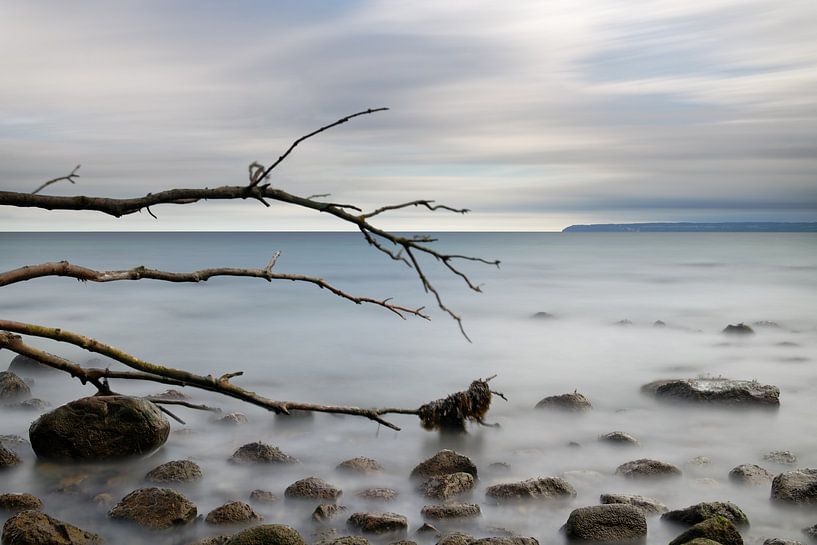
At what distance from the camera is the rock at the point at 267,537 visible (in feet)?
17.1

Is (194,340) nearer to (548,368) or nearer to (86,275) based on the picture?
(548,368)

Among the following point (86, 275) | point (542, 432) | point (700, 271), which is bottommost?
point (700, 271)

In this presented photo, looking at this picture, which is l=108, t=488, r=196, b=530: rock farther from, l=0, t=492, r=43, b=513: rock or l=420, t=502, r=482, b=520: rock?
l=420, t=502, r=482, b=520: rock

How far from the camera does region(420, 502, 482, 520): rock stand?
6785 mm

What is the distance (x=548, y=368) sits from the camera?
15.6 m

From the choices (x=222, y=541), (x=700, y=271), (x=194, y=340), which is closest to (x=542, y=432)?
(x=222, y=541)

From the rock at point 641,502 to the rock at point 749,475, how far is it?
1.45 metres

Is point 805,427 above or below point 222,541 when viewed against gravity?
below

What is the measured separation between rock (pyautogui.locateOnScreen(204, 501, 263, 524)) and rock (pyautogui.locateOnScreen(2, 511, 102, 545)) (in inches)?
44.0

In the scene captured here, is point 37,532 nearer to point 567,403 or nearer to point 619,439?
point 619,439

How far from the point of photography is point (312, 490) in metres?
7.35

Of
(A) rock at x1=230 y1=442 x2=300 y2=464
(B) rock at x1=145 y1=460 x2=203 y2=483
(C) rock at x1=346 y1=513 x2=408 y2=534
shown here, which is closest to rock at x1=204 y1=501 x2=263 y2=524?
(C) rock at x1=346 y1=513 x2=408 y2=534

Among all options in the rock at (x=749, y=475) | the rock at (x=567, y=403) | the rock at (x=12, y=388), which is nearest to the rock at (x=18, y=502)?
the rock at (x=12, y=388)

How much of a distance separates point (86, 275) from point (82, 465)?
5914mm
